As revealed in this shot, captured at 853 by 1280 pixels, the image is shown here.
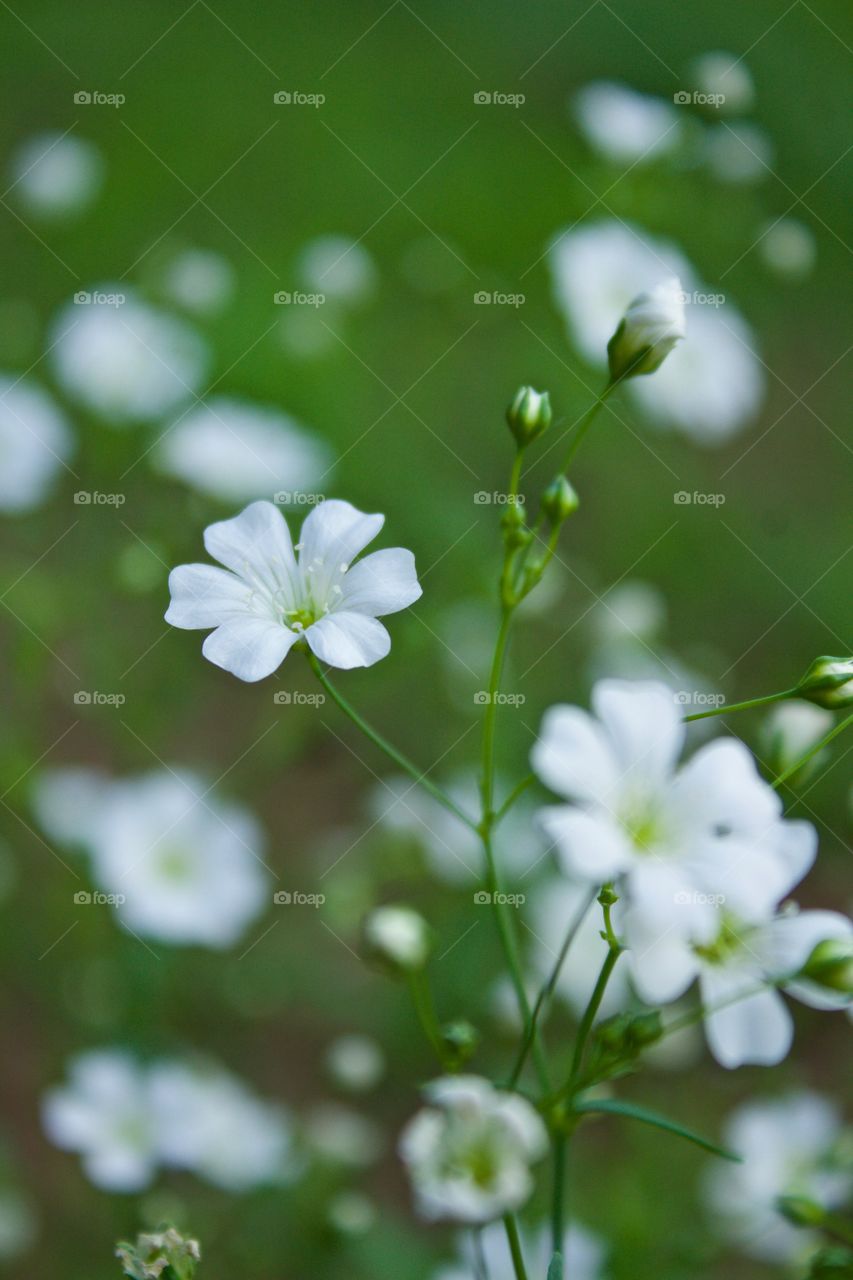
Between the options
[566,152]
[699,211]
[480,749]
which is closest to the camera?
[480,749]

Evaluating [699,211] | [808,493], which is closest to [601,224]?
[699,211]

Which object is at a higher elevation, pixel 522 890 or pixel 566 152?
pixel 566 152

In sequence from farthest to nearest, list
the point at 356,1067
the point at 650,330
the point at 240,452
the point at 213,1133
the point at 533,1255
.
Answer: the point at 240,452, the point at 213,1133, the point at 356,1067, the point at 533,1255, the point at 650,330

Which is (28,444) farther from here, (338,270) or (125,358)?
(338,270)

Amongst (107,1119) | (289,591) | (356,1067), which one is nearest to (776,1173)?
(356,1067)

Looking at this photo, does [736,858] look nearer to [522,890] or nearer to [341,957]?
[522,890]

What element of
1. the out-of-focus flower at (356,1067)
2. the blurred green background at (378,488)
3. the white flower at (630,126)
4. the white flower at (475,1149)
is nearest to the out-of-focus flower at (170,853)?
the blurred green background at (378,488)
